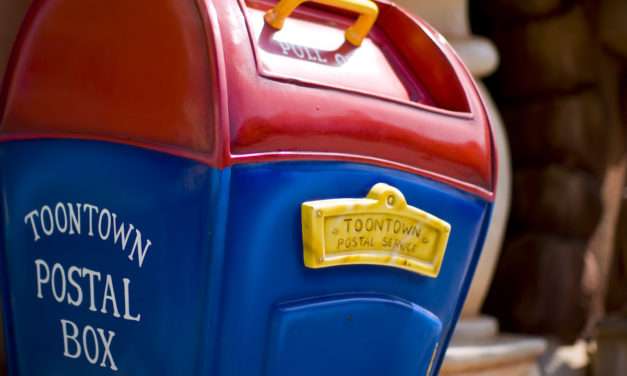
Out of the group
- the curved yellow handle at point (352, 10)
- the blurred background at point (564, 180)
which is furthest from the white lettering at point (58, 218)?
the blurred background at point (564, 180)

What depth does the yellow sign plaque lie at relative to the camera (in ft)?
5.45

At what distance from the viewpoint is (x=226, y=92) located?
1.55 meters

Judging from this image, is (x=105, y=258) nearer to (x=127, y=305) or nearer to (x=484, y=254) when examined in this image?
(x=127, y=305)

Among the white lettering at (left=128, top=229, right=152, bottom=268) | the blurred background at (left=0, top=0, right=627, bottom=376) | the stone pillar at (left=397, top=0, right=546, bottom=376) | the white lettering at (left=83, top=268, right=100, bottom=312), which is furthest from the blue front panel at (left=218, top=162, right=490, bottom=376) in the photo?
the blurred background at (left=0, top=0, right=627, bottom=376)

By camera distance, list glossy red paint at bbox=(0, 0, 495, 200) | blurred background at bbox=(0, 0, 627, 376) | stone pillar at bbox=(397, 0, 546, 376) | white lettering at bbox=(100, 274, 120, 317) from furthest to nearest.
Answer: blurred background at bbox=(0, 0, 627, 376) < stone pillar at bbox=(397, 0, 546, 376) < white lettering at bbox=(100, 274, 120, 317) < glossy red paint at bbox=(0, 0, 495, 200)

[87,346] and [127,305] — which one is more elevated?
[127,305]

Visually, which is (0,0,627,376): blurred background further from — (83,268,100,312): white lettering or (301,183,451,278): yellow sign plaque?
(83,268,100,312): white lettering

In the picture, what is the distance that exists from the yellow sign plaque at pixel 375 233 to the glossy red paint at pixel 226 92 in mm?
78

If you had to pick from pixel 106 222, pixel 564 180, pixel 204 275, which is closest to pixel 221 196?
pixel 204 275

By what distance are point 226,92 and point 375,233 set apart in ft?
1.25

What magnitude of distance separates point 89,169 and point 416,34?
73 centimetres

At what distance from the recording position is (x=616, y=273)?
13.2 ft

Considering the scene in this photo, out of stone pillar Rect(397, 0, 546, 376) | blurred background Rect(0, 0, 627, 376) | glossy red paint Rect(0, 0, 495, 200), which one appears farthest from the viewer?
blurred background Rect(0, 0, 627, 376)

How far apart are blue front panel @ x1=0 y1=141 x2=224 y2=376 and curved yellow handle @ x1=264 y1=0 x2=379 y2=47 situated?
0.33 m
